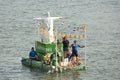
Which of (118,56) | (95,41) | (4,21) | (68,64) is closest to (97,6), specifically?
(4,21)

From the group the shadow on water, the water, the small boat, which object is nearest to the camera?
the shadow on water

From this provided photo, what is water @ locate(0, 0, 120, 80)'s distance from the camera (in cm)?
3731

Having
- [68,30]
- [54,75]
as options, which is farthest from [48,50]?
[68,30]

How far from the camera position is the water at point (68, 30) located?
122 feet

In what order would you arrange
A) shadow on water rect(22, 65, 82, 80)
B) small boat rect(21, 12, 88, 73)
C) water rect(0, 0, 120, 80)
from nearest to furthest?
shadow on water rect(22, 65, 82, 80) < small boat rect(21, 12, 88, 73) < water rect(0, 0, 120, 80)

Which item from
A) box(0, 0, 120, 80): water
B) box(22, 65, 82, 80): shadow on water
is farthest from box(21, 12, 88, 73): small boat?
box(0, 0, 120, 80): water

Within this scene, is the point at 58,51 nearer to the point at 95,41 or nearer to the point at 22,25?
the point at 95,41

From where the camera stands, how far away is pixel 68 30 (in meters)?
51.4

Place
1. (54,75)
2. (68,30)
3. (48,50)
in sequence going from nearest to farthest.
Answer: (54,75) < (48,50) < (68,30)

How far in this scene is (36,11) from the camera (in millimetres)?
65000

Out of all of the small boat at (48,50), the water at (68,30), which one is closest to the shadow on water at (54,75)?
the water at (68,30)

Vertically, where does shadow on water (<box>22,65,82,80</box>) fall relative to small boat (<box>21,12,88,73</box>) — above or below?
below

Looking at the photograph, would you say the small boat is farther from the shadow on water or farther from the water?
the water

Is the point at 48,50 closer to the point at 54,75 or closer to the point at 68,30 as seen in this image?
the point at 54,75
